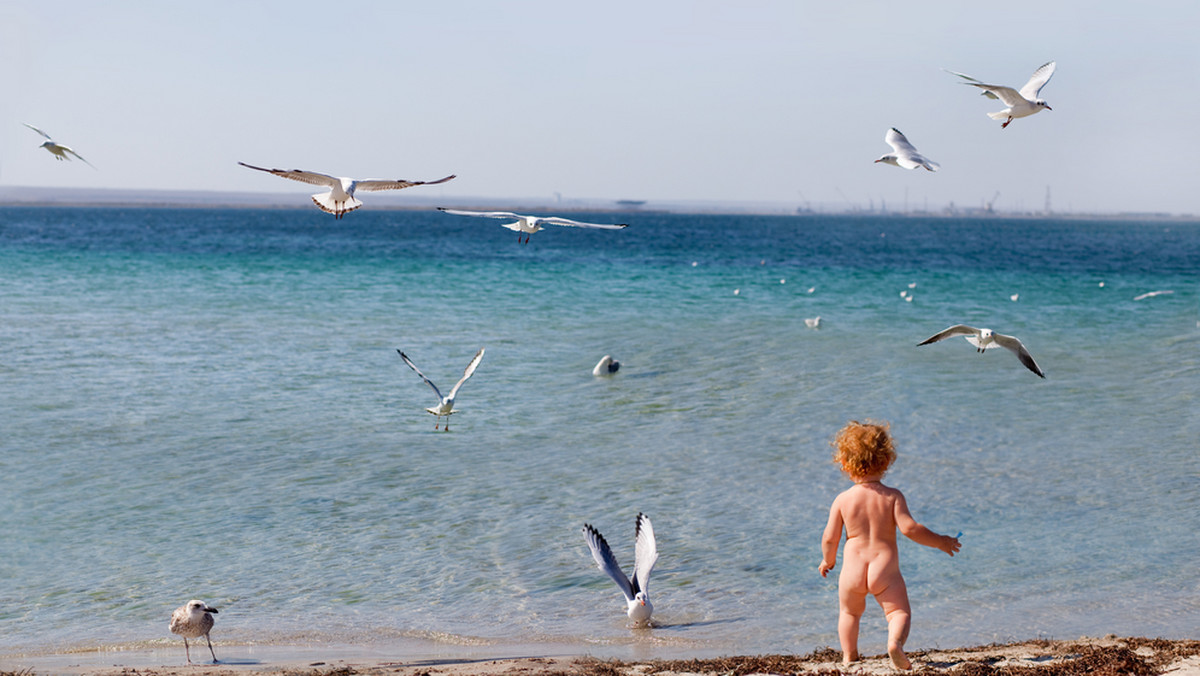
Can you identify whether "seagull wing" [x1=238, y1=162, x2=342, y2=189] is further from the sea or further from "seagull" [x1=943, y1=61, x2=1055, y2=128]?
"seagull" [x1=943, y1=61, x2=1055, y2=128]

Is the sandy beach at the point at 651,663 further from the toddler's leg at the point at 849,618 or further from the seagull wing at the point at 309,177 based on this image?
the seagull wing at the point at 309,177

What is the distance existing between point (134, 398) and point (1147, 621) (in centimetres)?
1389

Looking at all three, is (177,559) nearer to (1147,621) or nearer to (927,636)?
(927,636)

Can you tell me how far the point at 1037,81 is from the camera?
9117 mm

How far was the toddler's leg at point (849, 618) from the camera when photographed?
16.5 ft

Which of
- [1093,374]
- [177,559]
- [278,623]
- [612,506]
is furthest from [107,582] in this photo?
[1093,374]

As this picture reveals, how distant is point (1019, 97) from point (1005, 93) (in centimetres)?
13

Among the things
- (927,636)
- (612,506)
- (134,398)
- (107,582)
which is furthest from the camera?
(134,398)

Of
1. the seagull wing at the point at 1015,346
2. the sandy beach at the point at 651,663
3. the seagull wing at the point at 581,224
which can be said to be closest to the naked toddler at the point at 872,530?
the sandy beach at the point at 651,663

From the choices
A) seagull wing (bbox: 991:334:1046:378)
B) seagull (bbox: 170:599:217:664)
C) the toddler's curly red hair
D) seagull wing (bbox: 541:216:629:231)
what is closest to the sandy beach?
seagull (bbox: 170:599:217:664)

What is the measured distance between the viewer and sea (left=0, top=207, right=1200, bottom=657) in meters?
7.48

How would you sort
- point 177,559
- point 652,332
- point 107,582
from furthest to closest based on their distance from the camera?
point 652,332 < point 177,559 < point 107,582

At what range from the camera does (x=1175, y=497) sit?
10.3 m

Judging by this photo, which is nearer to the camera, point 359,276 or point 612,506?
point 612,506
